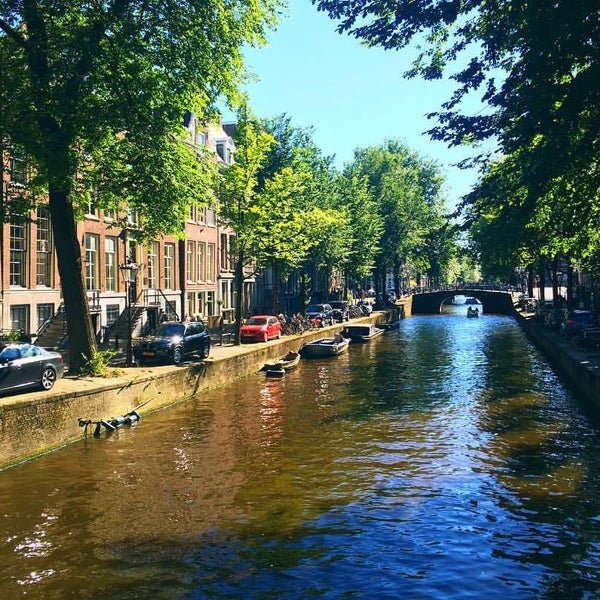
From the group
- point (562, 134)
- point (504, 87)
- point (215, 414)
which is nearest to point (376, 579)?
point (562, 134)

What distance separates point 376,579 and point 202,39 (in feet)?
60.3

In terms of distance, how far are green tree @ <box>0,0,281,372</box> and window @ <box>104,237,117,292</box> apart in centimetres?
1418

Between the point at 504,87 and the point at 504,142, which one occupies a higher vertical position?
the point at 504,87

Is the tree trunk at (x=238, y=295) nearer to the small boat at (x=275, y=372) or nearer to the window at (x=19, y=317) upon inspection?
the small boat at (x=275, y=372)

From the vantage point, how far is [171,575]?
11039 mm

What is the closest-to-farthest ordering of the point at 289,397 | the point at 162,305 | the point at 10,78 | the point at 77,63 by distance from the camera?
the point at 10,78 < the point at 77,63 < the point at 289,397 < the point at 162,305

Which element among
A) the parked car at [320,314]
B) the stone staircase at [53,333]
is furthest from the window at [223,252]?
the stone staircase at [53,333]

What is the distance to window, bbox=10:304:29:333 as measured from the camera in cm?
3091

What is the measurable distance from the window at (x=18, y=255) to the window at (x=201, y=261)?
21573mm

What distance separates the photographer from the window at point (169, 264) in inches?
1854

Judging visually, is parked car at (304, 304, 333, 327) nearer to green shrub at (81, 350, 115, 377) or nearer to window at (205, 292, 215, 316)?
window at (205, 292, 215, 316)

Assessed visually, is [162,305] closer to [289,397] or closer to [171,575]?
[289,397]

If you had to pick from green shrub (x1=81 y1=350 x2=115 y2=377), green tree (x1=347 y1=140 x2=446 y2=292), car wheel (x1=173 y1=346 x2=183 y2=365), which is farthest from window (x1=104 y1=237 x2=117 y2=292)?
green tree (x1=347 y1=140 x2=446 y2=292)

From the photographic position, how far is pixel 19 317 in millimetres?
31359
